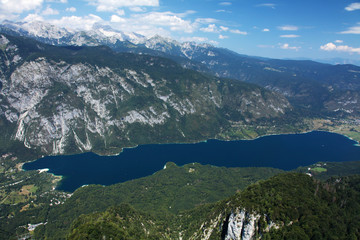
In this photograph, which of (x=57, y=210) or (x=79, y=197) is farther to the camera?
(x=79, y=197)

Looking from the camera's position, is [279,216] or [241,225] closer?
[279,216]

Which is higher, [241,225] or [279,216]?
[279,216]

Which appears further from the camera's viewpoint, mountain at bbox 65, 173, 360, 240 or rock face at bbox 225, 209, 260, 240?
rock face at bbox 225, 209, 260, 240

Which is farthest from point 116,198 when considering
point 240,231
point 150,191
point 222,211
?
point 240,231

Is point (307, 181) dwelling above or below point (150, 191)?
above

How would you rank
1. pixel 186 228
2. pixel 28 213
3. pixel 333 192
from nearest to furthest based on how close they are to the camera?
pixel 333 192 < pixel 186 228 < pixel 28 213

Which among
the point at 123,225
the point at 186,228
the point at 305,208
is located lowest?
the point at 186,228

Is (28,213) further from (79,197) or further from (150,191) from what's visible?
(150,191)

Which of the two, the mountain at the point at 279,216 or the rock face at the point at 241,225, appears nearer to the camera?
the mountain at the point at 279,216
